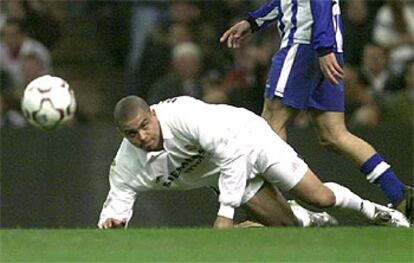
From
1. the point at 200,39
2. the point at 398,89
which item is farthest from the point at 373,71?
the point at 200,39

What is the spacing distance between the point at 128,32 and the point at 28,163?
2140 millimetres

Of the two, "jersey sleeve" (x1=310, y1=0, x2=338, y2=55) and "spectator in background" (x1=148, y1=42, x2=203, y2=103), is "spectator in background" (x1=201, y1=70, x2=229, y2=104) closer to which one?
"spectator in background" (x1=148, y1=42, x2=203, y2=103)

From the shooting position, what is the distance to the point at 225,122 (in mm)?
9633

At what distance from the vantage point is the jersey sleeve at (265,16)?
10.6 meters

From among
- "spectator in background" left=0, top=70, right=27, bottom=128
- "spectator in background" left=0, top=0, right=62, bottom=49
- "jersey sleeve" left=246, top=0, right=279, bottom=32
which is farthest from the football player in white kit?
"spectator in background" left=0, top=0, right=62, bottom=49

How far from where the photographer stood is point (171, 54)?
1356 centimetres

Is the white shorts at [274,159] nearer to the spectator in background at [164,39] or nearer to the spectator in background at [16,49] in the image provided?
the spectator in background at [164,39]

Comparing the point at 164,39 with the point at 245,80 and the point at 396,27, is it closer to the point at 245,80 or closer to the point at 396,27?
the point at 245,80

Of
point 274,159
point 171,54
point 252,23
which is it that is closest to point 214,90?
point 171,54

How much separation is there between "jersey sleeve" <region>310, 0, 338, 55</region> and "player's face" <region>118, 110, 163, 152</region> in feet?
3.63

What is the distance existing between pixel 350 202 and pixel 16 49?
431cm

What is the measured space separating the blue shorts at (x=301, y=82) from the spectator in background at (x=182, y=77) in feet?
8.40

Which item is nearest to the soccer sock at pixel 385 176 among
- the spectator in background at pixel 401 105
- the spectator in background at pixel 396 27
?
the spectator in background at pixel 401 105

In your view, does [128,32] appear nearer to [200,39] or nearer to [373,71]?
[200,39]
